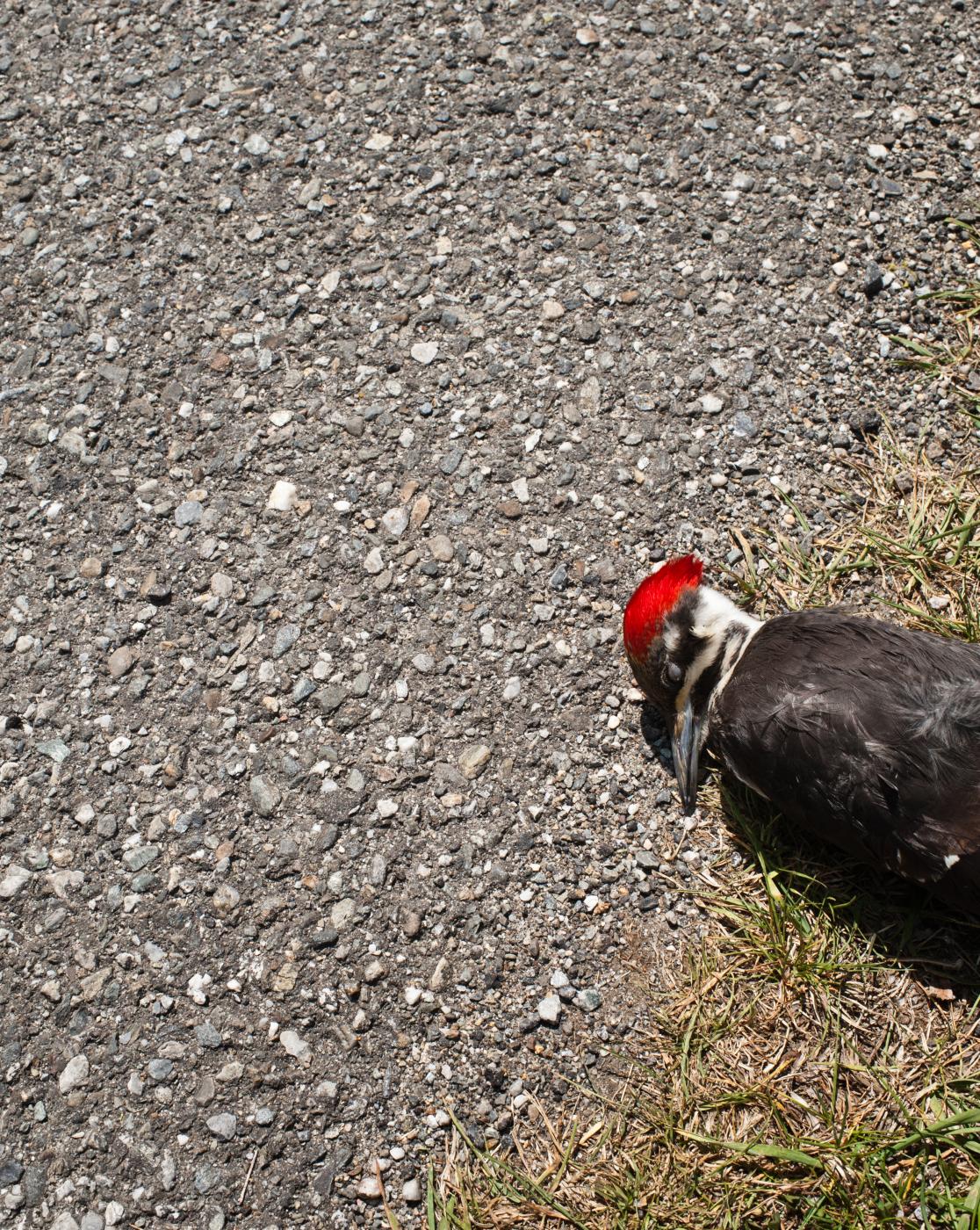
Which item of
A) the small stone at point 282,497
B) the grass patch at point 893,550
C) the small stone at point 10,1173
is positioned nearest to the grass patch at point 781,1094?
the grass patch at point 893,550

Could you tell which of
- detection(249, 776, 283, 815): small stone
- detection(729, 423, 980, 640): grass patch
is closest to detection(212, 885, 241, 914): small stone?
detection(249, 776, 283, 815): small stone

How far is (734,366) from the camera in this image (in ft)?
13.6

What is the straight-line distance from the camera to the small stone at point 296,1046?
10.6 feet

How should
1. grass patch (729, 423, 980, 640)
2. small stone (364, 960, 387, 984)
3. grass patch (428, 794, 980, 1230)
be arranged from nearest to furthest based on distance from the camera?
1. grass patch (428, 794, 980, 1230)
2. small stone (364, 960, 387, 984)
3. grass patch (729, 423, 980, 640)

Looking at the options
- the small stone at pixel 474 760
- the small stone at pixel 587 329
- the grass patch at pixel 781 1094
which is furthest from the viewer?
the small stone at pixel 587 329

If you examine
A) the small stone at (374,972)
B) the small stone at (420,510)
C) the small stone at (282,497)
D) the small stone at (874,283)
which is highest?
the small stone at (874,283)

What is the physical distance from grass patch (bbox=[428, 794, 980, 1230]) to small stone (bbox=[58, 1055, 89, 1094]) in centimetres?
117

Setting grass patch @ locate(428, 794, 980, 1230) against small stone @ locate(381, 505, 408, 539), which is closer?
grass patch @ locate(428, 794, 980, 1230)

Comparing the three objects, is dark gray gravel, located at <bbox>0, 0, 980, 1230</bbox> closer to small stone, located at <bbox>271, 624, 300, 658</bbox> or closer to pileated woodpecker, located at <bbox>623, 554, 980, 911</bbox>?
small stone, located at <bbox>271, 624, 300, 658</bbox>

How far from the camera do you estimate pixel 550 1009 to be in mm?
3246

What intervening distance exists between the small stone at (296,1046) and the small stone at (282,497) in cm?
192

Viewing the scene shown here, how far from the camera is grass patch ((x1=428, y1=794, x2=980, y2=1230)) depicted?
2.95 meters

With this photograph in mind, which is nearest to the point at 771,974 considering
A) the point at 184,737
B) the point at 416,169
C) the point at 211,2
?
the point at 184,737

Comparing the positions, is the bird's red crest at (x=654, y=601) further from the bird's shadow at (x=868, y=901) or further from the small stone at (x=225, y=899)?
the small stone at (x=225, y=899)
